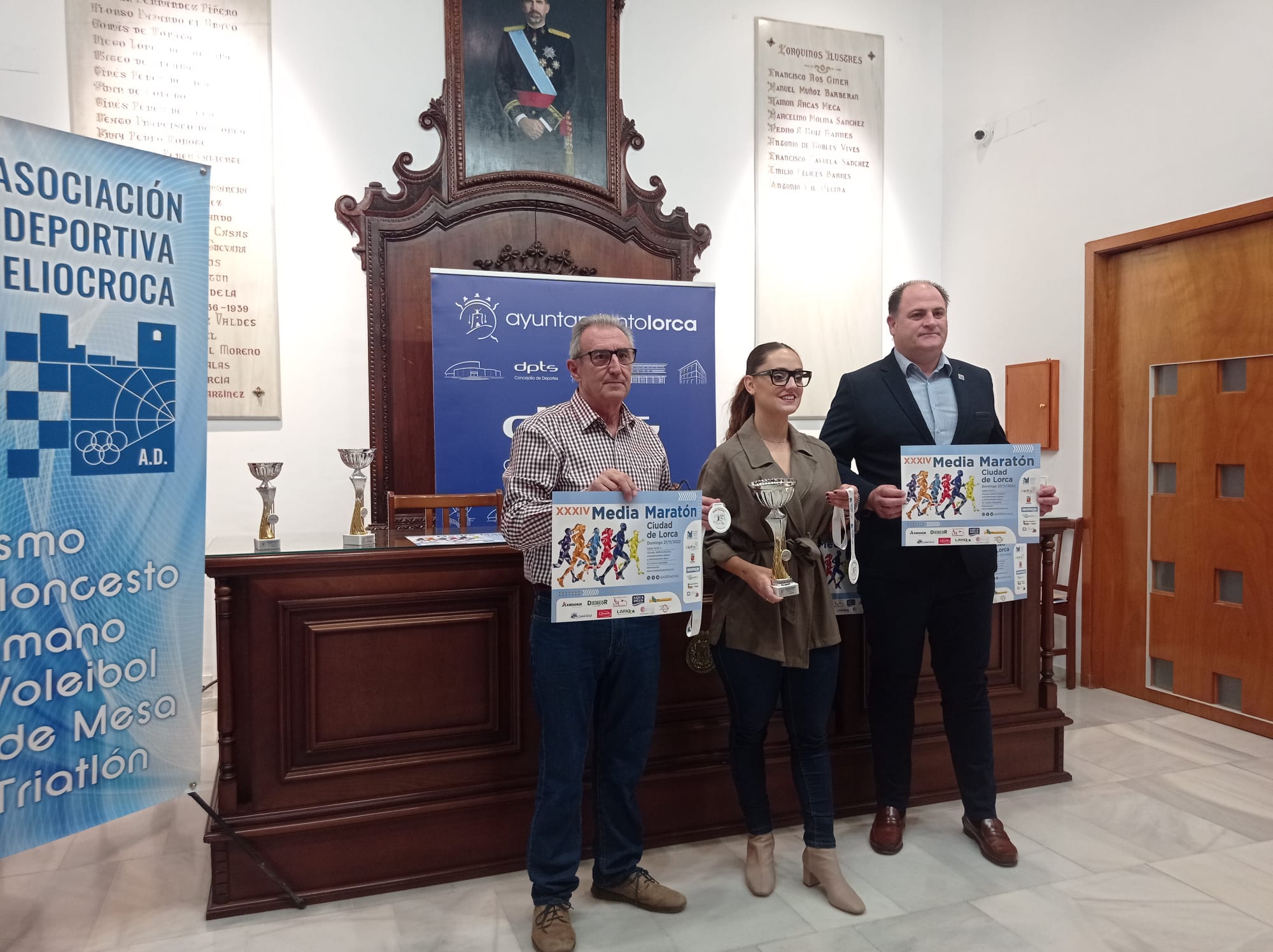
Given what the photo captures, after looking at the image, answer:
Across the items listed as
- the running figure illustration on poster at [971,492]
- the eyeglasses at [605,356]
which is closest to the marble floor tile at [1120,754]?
the running figure illustration on poster at [971,492]

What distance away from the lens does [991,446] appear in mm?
2570

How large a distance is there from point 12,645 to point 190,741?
0.51 m

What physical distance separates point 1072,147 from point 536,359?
10.3 ft

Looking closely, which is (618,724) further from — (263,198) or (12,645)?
(263,198)

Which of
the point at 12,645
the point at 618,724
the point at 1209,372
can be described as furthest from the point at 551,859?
the point at 1209,372

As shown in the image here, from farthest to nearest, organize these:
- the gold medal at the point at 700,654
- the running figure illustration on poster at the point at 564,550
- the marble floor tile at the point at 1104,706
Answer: the marble floor tile at the point at 1104,706, the gold medal at the point at 700,654, the running figure illustration on poster at the point at 564,550

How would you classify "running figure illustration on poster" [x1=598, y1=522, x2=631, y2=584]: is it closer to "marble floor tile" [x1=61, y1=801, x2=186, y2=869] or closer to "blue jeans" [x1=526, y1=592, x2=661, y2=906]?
"blue jeans" [x1=526, y1=592, x2=661, y2=906]

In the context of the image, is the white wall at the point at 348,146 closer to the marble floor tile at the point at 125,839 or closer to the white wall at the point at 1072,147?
the white wall at the point at 1072,147

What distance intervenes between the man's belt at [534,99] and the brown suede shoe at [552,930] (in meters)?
4.25

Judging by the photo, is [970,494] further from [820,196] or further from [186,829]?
[820,196]

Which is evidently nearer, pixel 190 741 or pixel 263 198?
pixel 190 741

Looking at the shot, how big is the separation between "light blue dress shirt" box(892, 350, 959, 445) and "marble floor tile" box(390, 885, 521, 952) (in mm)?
1871

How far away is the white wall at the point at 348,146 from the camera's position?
14.7ft

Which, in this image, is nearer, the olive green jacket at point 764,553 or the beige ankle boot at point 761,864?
the olive green jacket at point 764,553
